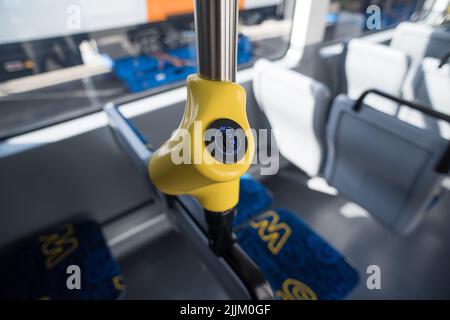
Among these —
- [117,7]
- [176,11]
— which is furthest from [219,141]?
[176,11]

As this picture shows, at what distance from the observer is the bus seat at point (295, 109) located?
4.11ft

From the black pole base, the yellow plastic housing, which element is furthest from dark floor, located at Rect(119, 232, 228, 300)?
the yellow plastic housing

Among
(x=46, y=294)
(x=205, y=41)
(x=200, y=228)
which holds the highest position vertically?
(x=205, y=41)

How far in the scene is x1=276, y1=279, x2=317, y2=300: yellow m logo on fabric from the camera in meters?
1.05

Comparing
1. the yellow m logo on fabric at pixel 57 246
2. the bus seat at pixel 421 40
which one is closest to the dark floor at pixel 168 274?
the yellow m logo on fabric at pixel 57 246

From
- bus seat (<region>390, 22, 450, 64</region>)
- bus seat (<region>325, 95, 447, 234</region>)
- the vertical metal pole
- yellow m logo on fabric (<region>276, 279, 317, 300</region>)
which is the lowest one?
yellow m logo on fabric (<region>276, 279, 317, 300</region>)

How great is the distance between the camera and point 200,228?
82cm

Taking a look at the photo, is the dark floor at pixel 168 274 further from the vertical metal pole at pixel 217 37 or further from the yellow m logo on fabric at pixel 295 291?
the vertical metal pole at pixel 217 37

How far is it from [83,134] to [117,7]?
1.37m

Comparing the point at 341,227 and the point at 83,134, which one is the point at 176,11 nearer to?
the point at 83,134

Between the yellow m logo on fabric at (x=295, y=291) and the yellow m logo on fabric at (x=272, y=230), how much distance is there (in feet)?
0.47

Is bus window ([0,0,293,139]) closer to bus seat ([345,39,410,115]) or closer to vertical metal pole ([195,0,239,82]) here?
bus seat ([345,39,410,115])

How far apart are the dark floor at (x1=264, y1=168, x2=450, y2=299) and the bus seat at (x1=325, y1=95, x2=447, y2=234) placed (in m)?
0.26

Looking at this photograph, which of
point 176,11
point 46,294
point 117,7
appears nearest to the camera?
point 46,294
